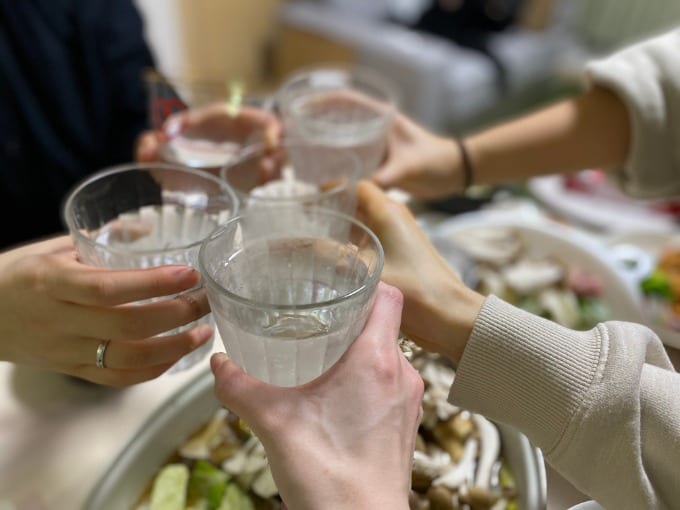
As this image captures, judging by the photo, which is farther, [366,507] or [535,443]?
[535,443]

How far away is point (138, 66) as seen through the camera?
1.00 meters

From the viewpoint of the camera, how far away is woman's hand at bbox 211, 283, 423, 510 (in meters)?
0.31

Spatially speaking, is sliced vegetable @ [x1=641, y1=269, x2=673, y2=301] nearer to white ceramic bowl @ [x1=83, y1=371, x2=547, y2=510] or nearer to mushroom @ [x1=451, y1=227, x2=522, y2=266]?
mushroom @ [x1=451, y1=227, x2=522, y2=266]

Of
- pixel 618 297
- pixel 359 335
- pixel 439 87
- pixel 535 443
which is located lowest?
pixel 439 87

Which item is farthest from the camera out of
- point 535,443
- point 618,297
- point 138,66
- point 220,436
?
point 138,66

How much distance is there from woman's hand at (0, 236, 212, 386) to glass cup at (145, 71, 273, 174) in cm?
25

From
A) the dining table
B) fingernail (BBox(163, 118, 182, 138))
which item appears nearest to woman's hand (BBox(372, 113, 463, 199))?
fingernail (BBox(163, 118, 182, 138))

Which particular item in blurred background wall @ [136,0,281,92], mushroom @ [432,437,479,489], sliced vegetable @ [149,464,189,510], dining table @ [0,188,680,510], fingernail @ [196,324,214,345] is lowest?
blurred background wall @ [136,0,281,92]

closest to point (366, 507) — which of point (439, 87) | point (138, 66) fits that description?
point (138, 66)

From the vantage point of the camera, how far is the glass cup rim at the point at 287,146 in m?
0.49

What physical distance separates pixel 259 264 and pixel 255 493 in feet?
0.63

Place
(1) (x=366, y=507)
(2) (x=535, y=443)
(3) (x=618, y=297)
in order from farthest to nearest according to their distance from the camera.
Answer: (3) (x=618, y=297), (2) (x=535, y=443), (1) (x=366, y=507)

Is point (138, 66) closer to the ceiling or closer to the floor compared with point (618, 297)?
closer to the ceiling

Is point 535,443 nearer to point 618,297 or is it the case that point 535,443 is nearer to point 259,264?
point 259,264
